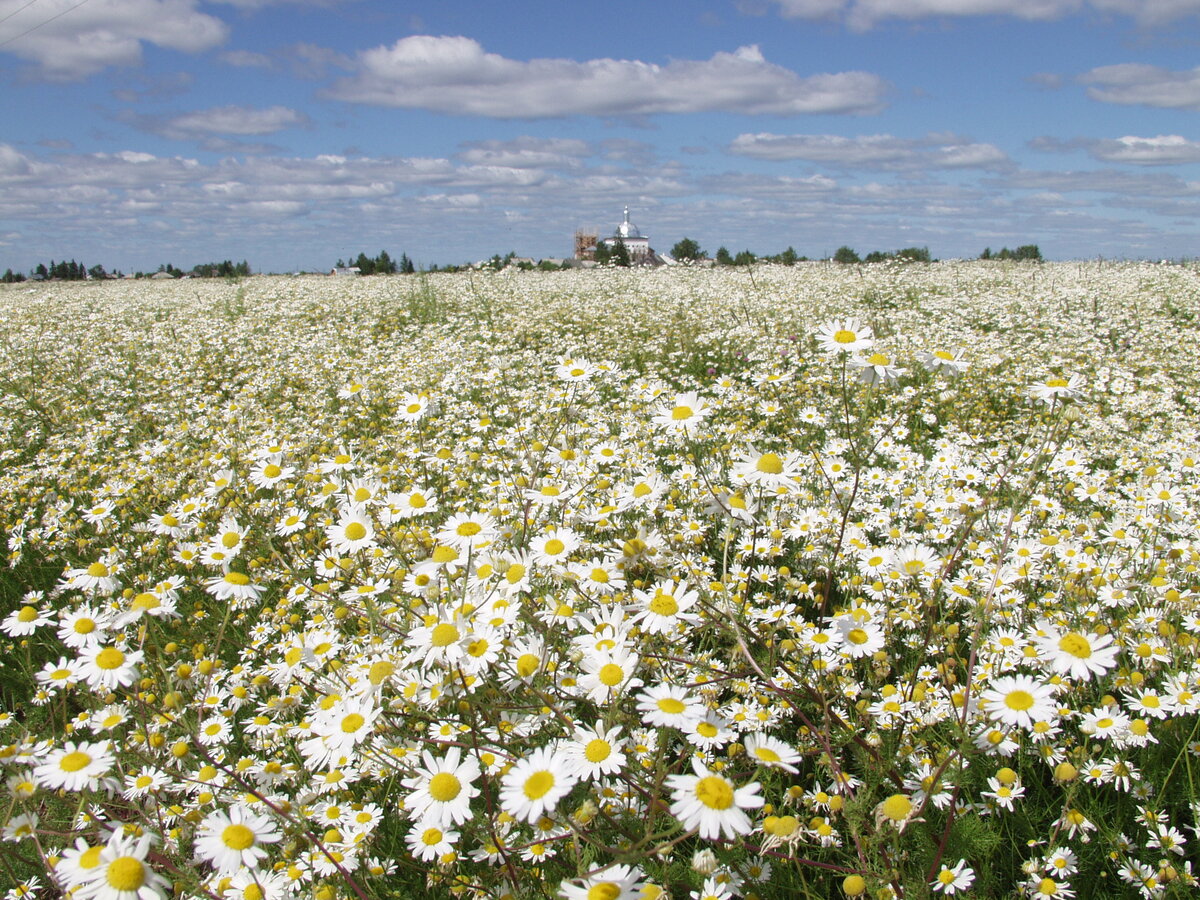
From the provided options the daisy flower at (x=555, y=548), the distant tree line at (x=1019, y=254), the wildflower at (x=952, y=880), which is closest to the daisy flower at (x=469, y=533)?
the daisy flower at (x=555, y=548)

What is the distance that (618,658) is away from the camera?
148 cm

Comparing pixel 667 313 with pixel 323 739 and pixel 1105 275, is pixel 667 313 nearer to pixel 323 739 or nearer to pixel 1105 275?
pixel 323 739

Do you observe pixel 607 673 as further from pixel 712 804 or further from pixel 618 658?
pixel 712 804

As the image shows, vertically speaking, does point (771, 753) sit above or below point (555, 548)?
below

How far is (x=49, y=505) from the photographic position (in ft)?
14.6

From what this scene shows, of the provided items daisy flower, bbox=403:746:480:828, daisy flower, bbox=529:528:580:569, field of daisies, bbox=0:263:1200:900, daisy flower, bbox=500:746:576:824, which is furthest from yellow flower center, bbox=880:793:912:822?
daisy flower, bbox=529:528:580:569

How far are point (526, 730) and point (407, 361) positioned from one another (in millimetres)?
5683

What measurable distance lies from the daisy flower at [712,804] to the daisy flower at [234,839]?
0.92 metres

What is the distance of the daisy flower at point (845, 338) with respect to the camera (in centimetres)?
224

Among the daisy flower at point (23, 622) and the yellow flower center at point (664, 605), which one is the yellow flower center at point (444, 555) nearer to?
the yellow flower center at point (664, 605)

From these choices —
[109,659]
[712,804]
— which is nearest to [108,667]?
[109,659]

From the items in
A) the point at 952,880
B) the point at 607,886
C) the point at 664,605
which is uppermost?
the point at 664,605

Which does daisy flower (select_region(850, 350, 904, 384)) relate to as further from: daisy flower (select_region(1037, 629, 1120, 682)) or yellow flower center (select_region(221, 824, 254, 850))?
yellow flower center (select_region(221, 824, 254, 850))

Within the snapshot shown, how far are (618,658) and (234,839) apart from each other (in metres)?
0.91
